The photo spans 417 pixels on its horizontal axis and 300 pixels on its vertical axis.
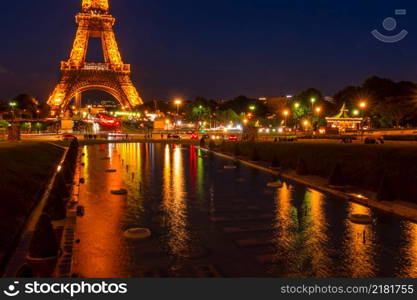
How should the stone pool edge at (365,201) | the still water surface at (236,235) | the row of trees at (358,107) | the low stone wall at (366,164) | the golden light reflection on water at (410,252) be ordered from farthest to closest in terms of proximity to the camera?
the row of trees at (358,107) → the low stone wall at (366,164) → the stone pool edge at (365,201) → the still water surface at (236,235) → the golden light reflection on water at (410,252)

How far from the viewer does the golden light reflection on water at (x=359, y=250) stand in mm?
10141

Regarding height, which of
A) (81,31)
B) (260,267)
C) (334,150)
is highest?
(81,31)

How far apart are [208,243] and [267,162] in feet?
81.1

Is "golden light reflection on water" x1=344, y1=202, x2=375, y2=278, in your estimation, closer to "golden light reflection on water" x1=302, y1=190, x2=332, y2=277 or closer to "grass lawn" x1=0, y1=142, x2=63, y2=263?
"golden light reflection on water" x1=302, y1=190, x2=332, y2=277

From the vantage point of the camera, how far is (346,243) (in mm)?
12438

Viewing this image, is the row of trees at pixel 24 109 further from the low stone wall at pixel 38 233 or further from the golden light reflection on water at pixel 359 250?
the golden light reflection on water at pixel 359 250

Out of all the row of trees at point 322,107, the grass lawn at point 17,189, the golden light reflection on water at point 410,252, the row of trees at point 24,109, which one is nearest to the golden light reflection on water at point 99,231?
the grass lawn at point 17,189

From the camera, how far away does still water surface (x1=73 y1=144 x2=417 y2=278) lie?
10.3 m

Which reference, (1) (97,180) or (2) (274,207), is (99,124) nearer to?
(1) (97,180)

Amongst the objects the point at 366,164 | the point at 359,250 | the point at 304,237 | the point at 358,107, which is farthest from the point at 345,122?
the point at 359,250

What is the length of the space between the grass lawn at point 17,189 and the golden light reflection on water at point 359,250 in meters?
9.01

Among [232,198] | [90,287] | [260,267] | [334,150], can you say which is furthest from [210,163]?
[90,287]

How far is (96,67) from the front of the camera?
11275cm

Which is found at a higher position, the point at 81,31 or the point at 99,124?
the point at 81,31
